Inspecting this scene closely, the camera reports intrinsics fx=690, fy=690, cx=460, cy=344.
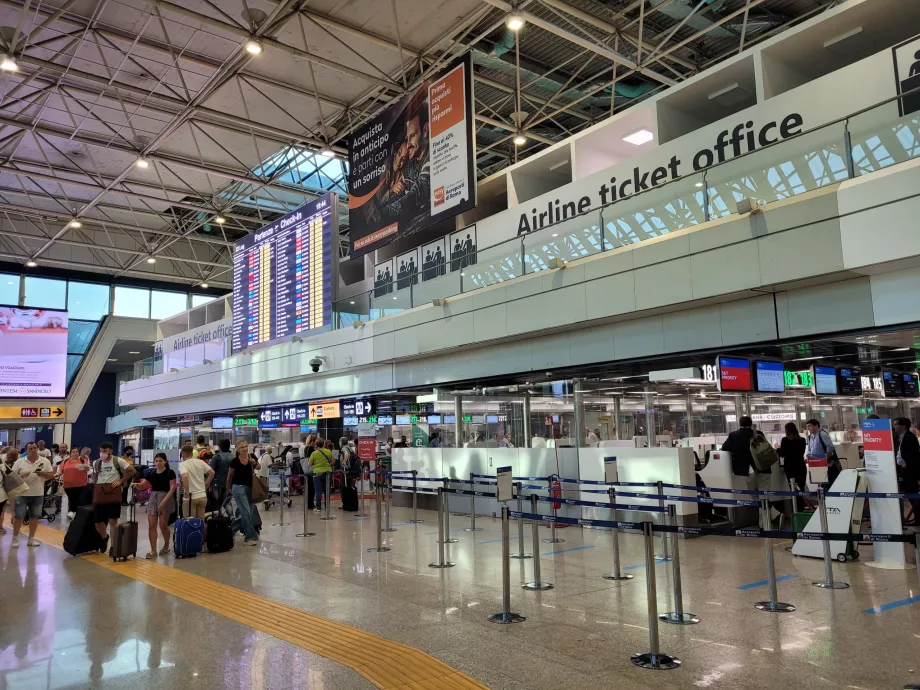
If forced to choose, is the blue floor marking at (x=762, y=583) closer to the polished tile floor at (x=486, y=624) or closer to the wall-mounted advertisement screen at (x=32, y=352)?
the polished tile floor at (x=486, y=624)

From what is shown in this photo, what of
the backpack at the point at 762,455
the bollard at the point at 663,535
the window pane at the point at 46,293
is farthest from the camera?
the window pane at the point at 46,293

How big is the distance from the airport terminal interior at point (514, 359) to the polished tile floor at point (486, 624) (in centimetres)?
5

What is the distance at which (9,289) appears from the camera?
32688mm

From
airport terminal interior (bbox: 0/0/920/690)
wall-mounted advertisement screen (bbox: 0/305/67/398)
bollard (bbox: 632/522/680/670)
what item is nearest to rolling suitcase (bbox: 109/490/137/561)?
airport terminal interior (bbox: 0/0/920/690)

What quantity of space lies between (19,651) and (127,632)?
80 cm

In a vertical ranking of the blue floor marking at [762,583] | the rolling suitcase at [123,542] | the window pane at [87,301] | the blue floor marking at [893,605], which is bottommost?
the blue floor marking at [762,583]

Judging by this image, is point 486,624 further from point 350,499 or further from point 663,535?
point 350,499

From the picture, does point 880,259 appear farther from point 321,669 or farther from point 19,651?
point 19,651

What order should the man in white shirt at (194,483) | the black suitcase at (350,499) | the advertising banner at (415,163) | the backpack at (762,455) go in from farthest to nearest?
the black suitcase at (350,499) → the advertising banner at (415,163) → the backpack at (762,455) → the man in white shirt at (194,483)

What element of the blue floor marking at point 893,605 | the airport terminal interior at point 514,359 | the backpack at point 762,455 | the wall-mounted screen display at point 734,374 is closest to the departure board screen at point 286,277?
the airport terminal interior at point 514,359

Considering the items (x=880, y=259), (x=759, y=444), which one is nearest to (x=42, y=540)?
(x=759, y=444)

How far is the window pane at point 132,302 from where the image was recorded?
35875 mm

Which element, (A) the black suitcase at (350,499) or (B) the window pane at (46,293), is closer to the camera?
(A) the black suitcase at (350,499)

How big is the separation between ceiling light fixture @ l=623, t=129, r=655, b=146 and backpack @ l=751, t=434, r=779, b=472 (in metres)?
6.68
